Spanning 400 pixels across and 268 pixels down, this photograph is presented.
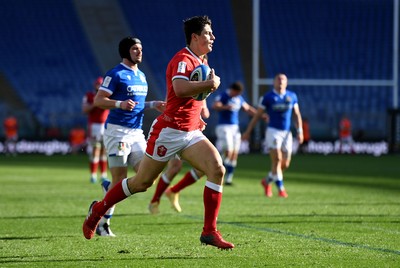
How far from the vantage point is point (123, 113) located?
1015 cm

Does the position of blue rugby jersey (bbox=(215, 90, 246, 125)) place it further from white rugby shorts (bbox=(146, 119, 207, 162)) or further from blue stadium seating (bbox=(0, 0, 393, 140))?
blue stadium seating (bbox=(0, 0, 393, 140))

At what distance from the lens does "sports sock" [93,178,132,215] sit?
8.62 metres

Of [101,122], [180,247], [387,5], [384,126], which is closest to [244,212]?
[180,247]

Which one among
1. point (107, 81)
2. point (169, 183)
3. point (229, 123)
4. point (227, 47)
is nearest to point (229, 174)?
point (229, 123)

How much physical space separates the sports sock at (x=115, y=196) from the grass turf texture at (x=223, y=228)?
0.41 metres

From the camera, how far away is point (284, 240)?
927cm

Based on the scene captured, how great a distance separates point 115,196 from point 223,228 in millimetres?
2206

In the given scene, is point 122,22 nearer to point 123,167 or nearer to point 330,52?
point 330,52

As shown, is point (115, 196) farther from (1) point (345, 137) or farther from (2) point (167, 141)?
(1) point (345, 137)

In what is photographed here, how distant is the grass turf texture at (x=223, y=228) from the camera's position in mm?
7852

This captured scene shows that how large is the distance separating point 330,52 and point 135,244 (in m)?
34.0

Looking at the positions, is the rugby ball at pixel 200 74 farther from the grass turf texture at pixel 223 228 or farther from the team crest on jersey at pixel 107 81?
the team crest on jersey at pixel 107 81

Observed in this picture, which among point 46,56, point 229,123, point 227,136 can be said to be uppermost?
point 229,123

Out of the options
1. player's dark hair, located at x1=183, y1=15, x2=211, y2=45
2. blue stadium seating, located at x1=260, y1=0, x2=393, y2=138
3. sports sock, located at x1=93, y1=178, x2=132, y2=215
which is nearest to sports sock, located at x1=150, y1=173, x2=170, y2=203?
sports sock, located at x1=93, y1=178, x2=132, y2=215
